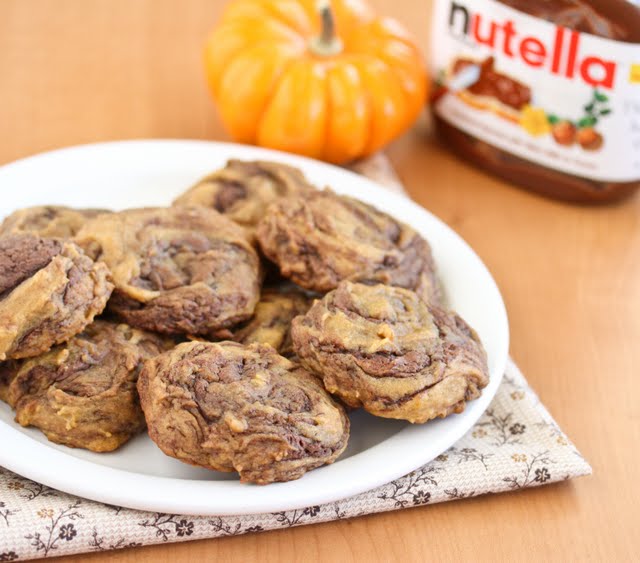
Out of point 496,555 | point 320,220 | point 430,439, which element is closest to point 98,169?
point 320,220

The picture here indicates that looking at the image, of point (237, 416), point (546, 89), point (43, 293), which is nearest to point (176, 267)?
point (43, 293)

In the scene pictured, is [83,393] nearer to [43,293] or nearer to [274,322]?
[43,293]

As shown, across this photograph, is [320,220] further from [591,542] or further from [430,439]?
[591,542]

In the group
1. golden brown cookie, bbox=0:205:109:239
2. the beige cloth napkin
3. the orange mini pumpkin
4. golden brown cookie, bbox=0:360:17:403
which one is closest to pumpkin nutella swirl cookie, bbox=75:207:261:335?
golden brown cookie, bbox=0:205:109:239

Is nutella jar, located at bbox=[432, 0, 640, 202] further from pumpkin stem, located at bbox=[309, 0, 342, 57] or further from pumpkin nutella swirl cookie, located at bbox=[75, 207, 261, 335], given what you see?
pumpkin nutella swirl cookie, located at bbox=[75, 207, 261, 335]

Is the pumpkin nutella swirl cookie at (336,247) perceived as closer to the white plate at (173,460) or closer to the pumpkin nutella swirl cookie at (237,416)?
the white plate at (173,460)

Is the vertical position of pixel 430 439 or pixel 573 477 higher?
pixel 430 439
